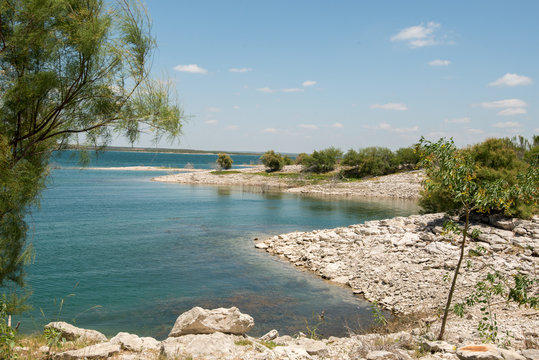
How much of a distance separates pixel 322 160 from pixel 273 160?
1227 cm

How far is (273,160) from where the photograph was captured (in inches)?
3460

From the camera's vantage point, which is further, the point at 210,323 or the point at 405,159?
the point at 405,159

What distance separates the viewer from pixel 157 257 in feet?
70.6

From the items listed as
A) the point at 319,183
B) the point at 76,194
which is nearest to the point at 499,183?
the point at 76,194

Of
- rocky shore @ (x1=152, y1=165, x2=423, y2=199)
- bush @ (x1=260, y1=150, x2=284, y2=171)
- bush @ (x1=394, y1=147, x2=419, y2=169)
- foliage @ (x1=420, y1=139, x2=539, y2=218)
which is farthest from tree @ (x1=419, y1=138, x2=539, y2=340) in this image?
bush @ (x1=260, y1=150, x2=284, y2=171)

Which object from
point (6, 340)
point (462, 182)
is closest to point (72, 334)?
point (6, 340)

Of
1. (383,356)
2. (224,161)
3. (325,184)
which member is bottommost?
(383,356)

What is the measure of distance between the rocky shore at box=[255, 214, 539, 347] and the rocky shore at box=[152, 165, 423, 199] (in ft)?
116

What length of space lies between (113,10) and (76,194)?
4933 centimetres

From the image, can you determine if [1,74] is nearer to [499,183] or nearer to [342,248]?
[499,183]

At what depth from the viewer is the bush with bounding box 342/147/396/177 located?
75.5 m

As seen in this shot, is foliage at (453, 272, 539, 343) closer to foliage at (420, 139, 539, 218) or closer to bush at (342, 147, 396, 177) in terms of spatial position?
foliage at (420, 139, 539, 218)

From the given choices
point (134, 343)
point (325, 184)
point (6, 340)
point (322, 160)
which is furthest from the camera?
point (322, 160)

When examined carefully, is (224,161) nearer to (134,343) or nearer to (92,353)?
(134,343)
